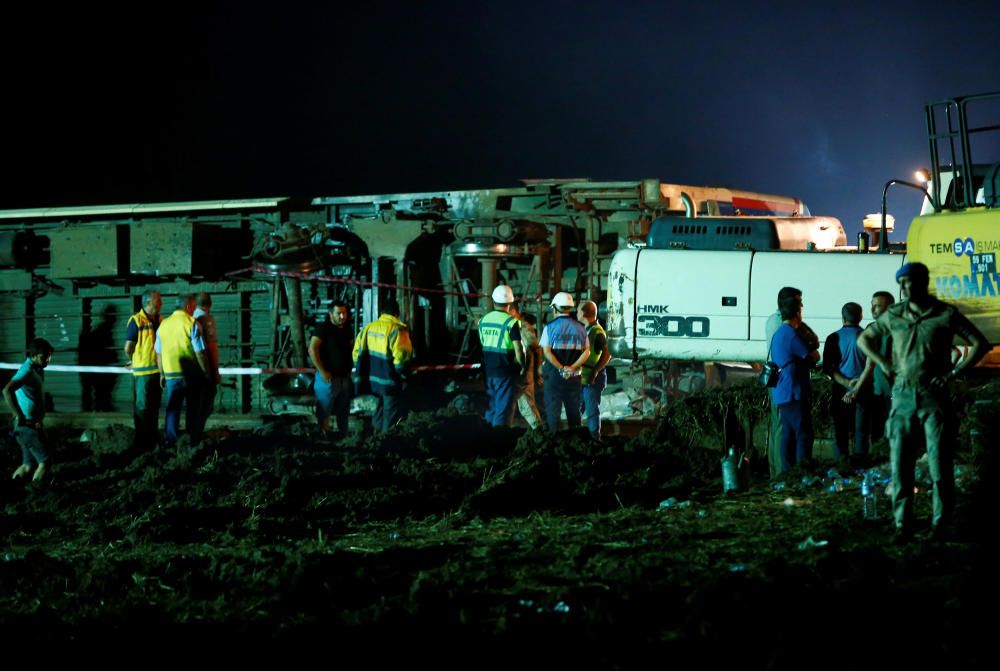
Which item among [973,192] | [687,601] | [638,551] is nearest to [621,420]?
[973,192]

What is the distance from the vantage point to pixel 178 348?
12.7 m

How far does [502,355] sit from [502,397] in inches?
20.5

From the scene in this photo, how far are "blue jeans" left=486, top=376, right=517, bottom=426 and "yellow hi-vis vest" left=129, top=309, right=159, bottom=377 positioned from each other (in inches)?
150

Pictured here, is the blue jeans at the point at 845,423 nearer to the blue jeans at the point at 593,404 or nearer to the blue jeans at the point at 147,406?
the blue jeans at the point at 593,404

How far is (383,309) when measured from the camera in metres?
13.3

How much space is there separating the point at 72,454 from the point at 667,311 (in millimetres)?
6690

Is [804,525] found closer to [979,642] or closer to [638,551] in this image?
[638,551]

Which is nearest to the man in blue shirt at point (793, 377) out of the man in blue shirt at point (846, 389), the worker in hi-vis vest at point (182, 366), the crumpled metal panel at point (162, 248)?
the man in blue shirt at point (846, 389)

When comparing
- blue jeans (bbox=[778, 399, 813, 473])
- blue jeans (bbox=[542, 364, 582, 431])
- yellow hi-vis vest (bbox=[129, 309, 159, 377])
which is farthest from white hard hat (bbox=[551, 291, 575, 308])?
yellow hi-vis vest (bbox=[129, 309, 159, 377])

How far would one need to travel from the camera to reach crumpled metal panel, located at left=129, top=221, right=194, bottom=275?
19.4 m

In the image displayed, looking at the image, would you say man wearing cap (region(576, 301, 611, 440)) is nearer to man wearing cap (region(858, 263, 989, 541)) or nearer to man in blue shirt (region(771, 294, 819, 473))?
man in blue shirt (region(771, 294, 819, 473))

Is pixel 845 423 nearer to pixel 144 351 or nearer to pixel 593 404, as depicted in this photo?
pixel 593 404

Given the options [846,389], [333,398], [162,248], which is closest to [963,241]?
[846,389]

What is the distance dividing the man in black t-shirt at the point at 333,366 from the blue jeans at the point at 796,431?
5.28 meters
